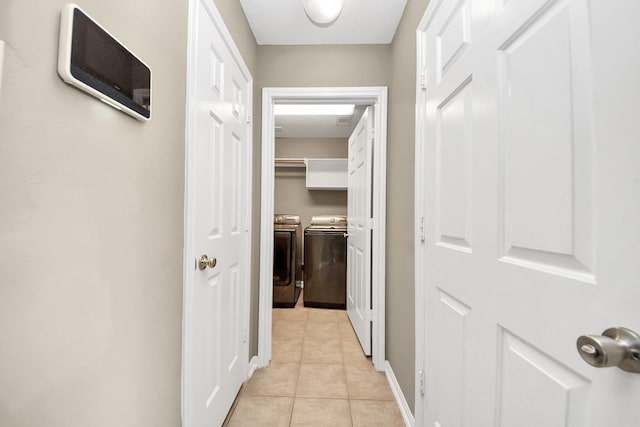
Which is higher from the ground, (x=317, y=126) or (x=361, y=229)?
(x=317, y=126)

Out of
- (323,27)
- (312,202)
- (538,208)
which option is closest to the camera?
(538,208)

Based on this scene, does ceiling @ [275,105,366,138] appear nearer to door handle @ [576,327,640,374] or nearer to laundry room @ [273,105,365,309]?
laundry room @ [273,105,365,309]

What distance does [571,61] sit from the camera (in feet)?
1.82

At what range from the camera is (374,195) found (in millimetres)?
2189

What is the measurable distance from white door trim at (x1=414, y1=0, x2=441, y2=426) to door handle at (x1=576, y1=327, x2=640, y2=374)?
3.05ft

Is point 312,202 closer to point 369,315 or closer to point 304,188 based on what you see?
point 304,188

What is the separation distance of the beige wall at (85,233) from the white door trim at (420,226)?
1063 mm

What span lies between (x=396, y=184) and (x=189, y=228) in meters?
1.29

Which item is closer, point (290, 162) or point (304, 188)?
point (290, 162)

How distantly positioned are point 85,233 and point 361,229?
6.72 feet

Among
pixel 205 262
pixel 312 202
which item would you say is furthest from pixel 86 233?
pixel 312 202

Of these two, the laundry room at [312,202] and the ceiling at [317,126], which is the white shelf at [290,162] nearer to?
the laundry room at [312,202]

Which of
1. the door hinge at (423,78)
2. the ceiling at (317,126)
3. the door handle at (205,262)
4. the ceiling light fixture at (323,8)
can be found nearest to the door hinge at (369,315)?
the door handle at (205,262)

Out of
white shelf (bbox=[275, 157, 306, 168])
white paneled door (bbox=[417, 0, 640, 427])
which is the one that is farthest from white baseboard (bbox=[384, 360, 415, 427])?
white shelf (bbox=[275, 157, 306, 168])
